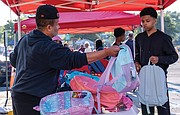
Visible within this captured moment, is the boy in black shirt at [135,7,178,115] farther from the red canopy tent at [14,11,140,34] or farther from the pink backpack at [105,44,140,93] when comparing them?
the red canopy tent at [14,11,140,34]

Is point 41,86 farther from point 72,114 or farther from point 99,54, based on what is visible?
point 99,54

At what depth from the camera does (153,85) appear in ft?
10.9

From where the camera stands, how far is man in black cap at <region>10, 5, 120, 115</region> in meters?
2.22

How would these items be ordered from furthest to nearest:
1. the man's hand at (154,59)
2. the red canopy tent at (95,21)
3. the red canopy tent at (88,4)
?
the red canopy tent at (95,21), the red canopy tent at (88,4), the man's hand at (154,59)

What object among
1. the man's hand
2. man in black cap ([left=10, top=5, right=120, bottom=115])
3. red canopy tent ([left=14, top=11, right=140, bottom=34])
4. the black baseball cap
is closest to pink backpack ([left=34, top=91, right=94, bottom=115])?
man in black cap ([left=10, top=5, right=120, bottom=115])

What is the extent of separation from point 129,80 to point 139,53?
4.27ft

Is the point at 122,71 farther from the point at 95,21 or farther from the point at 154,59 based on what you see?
the point at 95,21

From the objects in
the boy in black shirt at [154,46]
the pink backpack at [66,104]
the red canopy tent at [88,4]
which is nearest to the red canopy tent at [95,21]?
the red canopy tent at [88,4]

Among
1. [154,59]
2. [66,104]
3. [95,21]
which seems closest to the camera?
[66,104]

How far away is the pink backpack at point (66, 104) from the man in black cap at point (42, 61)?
0.15m

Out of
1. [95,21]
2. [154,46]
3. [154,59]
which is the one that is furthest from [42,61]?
[95,21]

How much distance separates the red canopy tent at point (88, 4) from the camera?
537 centimetres

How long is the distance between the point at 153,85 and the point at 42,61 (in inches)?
57.2

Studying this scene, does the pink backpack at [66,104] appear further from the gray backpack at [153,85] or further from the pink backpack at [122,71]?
the gray backpack at [153,85]
